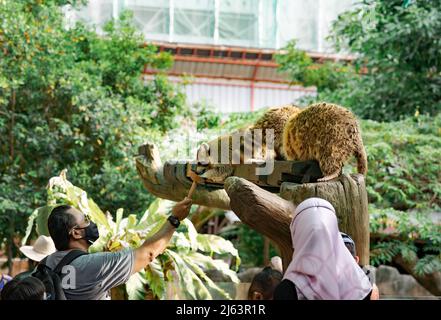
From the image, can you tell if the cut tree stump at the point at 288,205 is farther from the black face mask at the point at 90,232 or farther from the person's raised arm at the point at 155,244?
the black face mask at the point at 90,232

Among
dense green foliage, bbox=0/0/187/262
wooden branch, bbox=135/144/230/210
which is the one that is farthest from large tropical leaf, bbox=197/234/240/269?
wooden branch, bbox=135/144/230/210

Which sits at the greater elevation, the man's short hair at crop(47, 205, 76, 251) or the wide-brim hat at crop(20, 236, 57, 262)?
the man's short hair at crop(47, 205, 76, 251)

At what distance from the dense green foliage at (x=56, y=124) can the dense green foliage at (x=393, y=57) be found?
2523 mm

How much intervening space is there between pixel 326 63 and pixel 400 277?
3078 millimetres

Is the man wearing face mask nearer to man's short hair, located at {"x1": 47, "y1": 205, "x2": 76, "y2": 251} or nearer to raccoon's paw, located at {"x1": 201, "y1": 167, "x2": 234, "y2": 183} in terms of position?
man's short hair, located at {"x1": 47, "y1": 205, "x2": 76, "y2": 251}

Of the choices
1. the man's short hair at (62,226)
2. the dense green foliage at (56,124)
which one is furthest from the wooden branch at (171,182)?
the dense green foliage at (56,124)

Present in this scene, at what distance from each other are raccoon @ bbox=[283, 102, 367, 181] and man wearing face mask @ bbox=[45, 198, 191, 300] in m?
0.76

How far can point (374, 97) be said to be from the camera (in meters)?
8.58

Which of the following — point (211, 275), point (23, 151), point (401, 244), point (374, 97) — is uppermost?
point (374, 97)

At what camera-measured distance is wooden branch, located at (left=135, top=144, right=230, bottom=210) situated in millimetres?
3850

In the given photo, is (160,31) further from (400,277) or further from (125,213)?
(400,277)

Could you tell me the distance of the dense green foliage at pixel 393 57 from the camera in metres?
8.00
